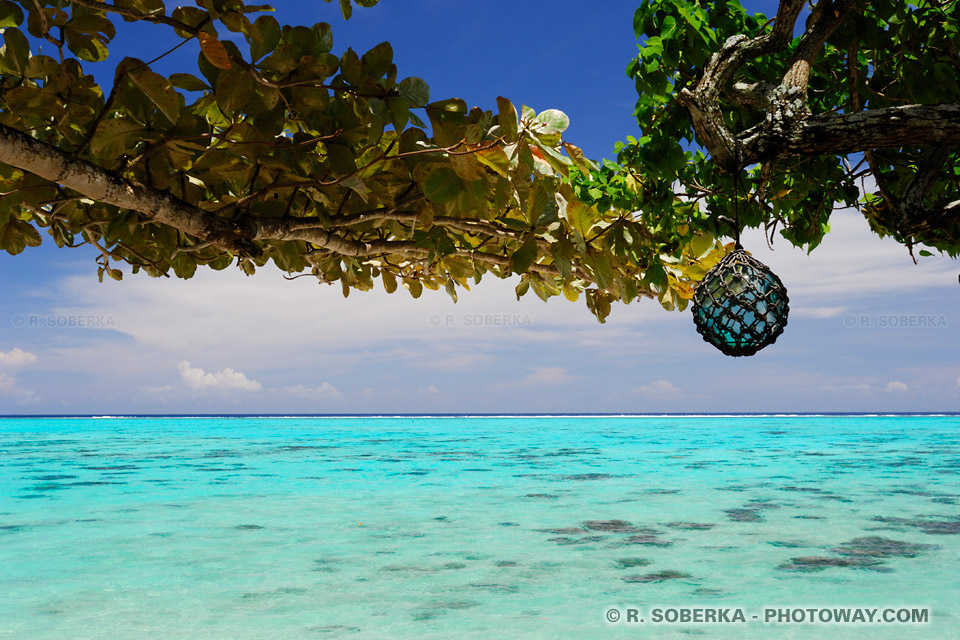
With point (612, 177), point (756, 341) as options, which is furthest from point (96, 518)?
point (756, 341)

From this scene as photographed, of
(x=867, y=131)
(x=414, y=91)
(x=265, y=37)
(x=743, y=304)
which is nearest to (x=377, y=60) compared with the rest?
(x=414, y=91)

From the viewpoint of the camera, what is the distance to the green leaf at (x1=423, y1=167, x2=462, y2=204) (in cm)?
263

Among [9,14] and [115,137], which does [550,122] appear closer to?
[115,137]

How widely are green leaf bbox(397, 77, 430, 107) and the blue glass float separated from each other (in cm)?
131

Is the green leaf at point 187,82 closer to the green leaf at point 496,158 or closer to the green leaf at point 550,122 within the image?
the green leaf at point 496,158

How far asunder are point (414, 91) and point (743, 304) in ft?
4.88

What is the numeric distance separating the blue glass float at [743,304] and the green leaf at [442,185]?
41.5 inches

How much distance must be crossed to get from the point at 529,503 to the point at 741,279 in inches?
209

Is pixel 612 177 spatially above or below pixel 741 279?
above

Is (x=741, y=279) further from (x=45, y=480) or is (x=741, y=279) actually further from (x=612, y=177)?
(x=45, y=480)

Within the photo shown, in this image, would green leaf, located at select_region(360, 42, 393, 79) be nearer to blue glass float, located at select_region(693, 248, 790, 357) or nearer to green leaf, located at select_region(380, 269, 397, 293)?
blue glass float, located at select_region(693, 248, 790, 357)

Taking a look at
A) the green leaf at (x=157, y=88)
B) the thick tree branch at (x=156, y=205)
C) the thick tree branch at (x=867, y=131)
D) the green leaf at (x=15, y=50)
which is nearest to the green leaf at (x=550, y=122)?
the thick tree branch at (x=867, y=131)

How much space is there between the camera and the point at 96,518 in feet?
22.5

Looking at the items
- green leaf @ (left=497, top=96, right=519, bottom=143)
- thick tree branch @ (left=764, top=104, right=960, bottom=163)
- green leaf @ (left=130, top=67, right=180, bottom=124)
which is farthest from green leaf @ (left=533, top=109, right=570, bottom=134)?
green leaf @ (left=130, top=67, right=180, bottom=124)
